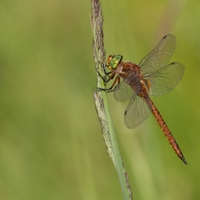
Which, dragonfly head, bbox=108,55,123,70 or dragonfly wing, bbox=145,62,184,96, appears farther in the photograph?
dragonfly wing, bbox=145,62,184,96

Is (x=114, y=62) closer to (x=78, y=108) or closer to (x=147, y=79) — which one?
(x=147, y=79)

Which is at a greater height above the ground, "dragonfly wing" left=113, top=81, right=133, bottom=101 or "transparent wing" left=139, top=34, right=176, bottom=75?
"transparent wing" left=139, top=34, right=176, bottom=75

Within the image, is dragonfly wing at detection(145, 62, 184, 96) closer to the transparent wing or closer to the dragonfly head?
the transparent wing

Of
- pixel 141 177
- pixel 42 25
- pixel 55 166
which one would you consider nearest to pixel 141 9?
pixel 42 25

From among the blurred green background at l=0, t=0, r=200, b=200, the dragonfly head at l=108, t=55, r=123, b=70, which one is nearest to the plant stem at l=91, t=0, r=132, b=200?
the blurred green background at l=0, t=0, r=200, b=200

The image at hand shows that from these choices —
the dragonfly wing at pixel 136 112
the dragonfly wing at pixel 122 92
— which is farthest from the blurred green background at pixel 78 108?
the dragonfly wing at pixel 122 92

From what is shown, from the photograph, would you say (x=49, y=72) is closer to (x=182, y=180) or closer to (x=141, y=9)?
(x=141, y=9)
